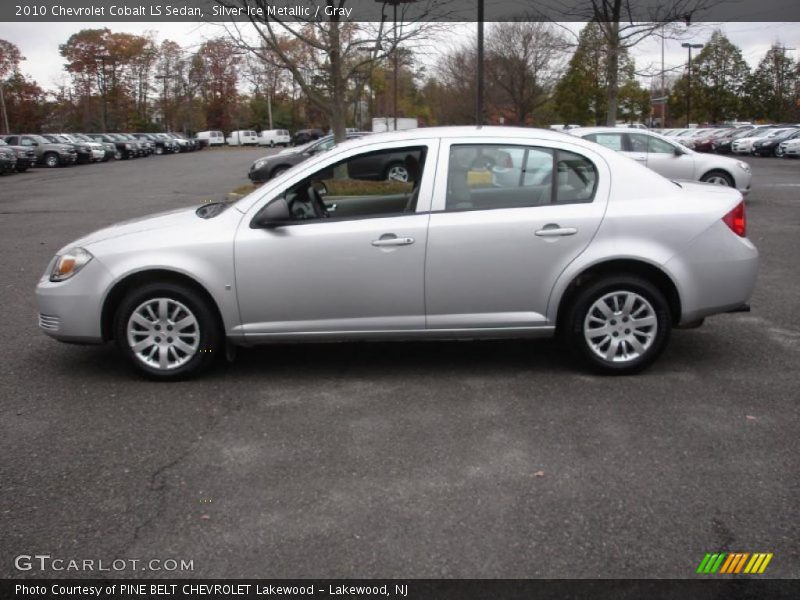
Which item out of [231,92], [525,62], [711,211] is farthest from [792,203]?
[231,92]

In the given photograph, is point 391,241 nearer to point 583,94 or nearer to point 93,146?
point 93,146

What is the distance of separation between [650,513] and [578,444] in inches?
30.3

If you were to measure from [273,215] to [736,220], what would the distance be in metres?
3.16

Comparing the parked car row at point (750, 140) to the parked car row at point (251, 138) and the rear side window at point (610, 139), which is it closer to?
the rear side window at point (610, 139)

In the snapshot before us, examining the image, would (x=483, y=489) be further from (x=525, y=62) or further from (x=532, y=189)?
(x=525, y=62)

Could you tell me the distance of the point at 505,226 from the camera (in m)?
5.05

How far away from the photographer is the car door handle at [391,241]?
198 inches

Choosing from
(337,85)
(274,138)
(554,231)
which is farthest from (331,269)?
(274,138)

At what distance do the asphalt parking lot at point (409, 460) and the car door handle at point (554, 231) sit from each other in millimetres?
995

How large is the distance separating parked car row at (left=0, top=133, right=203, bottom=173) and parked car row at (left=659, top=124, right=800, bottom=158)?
29544 mm

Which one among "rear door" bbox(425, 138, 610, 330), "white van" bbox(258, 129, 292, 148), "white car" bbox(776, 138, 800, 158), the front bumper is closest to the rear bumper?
"rear door" bbox(425, 138, 610, 330)

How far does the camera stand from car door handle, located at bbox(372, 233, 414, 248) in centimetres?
502

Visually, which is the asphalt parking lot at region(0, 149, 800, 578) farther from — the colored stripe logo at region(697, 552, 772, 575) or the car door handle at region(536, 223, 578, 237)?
the car door handle at region(536, 223, 578, 237)

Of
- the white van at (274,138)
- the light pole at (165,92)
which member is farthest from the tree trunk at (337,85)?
the light pole at (165,92)
